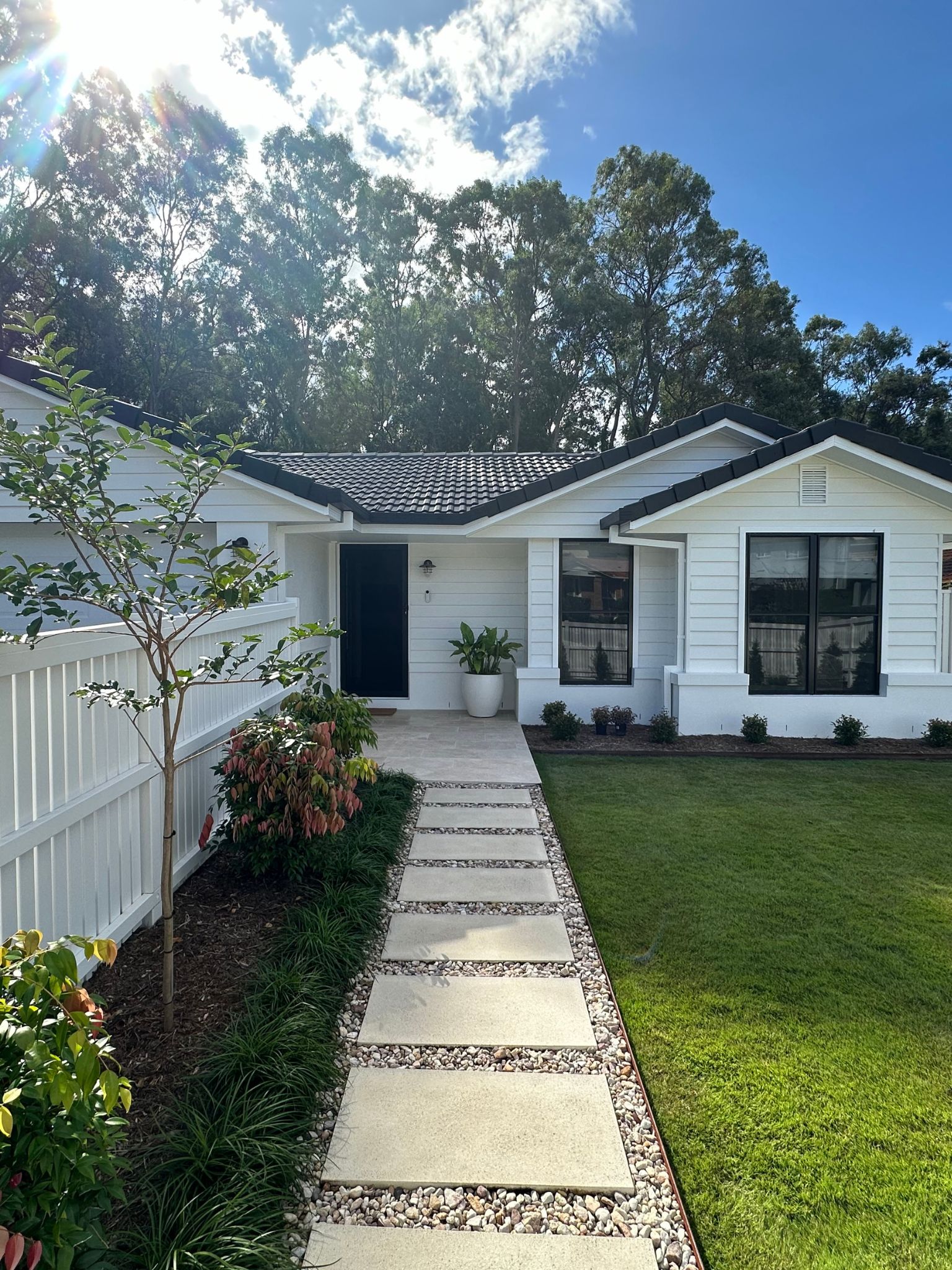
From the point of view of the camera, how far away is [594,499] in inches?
383

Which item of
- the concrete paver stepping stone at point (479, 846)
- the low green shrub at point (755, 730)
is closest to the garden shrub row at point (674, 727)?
the low green shrub at point (755, 730)

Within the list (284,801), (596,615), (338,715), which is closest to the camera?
(284,801)

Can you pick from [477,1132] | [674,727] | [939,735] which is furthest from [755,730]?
[477,1132]

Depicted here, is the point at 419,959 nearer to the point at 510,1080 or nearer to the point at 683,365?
the point at 510,1080

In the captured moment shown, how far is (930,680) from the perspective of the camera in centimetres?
870

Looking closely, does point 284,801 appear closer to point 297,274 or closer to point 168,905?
point 168,905

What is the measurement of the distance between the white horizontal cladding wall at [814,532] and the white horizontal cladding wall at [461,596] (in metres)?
2.69

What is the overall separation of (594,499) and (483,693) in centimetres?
300

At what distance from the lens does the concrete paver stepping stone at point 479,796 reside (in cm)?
634

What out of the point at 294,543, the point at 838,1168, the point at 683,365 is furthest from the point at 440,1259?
the point at 683,365

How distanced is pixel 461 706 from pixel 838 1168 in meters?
8.76

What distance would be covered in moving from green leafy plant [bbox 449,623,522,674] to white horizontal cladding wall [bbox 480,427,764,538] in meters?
1.35

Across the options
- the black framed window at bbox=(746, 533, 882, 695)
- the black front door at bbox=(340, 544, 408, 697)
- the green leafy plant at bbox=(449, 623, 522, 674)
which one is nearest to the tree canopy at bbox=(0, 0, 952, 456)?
the black front door at bbox=(340, 544, 408, 697)

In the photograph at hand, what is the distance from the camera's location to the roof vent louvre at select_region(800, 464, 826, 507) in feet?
28.2
